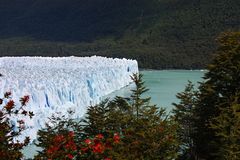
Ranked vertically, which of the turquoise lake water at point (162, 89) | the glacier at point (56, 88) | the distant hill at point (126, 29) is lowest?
the turquoise lake water at point (162, 89)

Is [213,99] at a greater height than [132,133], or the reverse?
[213,99]

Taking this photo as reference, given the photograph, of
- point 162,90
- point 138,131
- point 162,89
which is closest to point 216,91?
point 138,131

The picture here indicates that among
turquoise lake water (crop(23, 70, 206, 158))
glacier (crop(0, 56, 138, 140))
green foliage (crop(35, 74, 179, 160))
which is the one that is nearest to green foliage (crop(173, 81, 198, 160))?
green foliage (crop(35, 74, 179, 160))

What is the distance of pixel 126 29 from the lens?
54531mm

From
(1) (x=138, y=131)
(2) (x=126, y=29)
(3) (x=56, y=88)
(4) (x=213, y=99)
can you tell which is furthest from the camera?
(2) (x=126, y=29)

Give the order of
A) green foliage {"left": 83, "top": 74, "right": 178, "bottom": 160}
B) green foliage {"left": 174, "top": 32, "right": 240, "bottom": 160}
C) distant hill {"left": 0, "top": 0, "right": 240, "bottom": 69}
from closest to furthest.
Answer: green foliage {"left": 83, "top": 74, "right": 178, "bottom": 160} → green foliage {"left": 174, "top": 32, "right": 240, "bottom": 160} → distant hill {"left": 0, "top": 0, "right": 240, "bottom": 69}

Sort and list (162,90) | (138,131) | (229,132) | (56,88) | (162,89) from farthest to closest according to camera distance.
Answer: (162,89) → (162,90) → (56,88) → (229,132) → (138,131)

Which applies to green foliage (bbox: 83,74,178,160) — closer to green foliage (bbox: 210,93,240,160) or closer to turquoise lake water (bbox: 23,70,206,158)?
green foliage (bbox: 210,93,240,160)

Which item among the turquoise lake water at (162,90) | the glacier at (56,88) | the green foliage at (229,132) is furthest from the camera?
the turquoise lake water at (162,90)

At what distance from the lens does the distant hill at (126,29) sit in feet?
143

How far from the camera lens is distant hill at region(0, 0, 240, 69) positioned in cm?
4366

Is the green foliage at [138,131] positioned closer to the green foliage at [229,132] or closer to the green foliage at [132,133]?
the green foliage at [132,133]

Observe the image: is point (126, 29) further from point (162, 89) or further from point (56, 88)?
point (56, 88)

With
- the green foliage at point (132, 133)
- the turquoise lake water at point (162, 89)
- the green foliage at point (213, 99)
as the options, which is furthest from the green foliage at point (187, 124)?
the turquoise lake water at point (162, 89)
